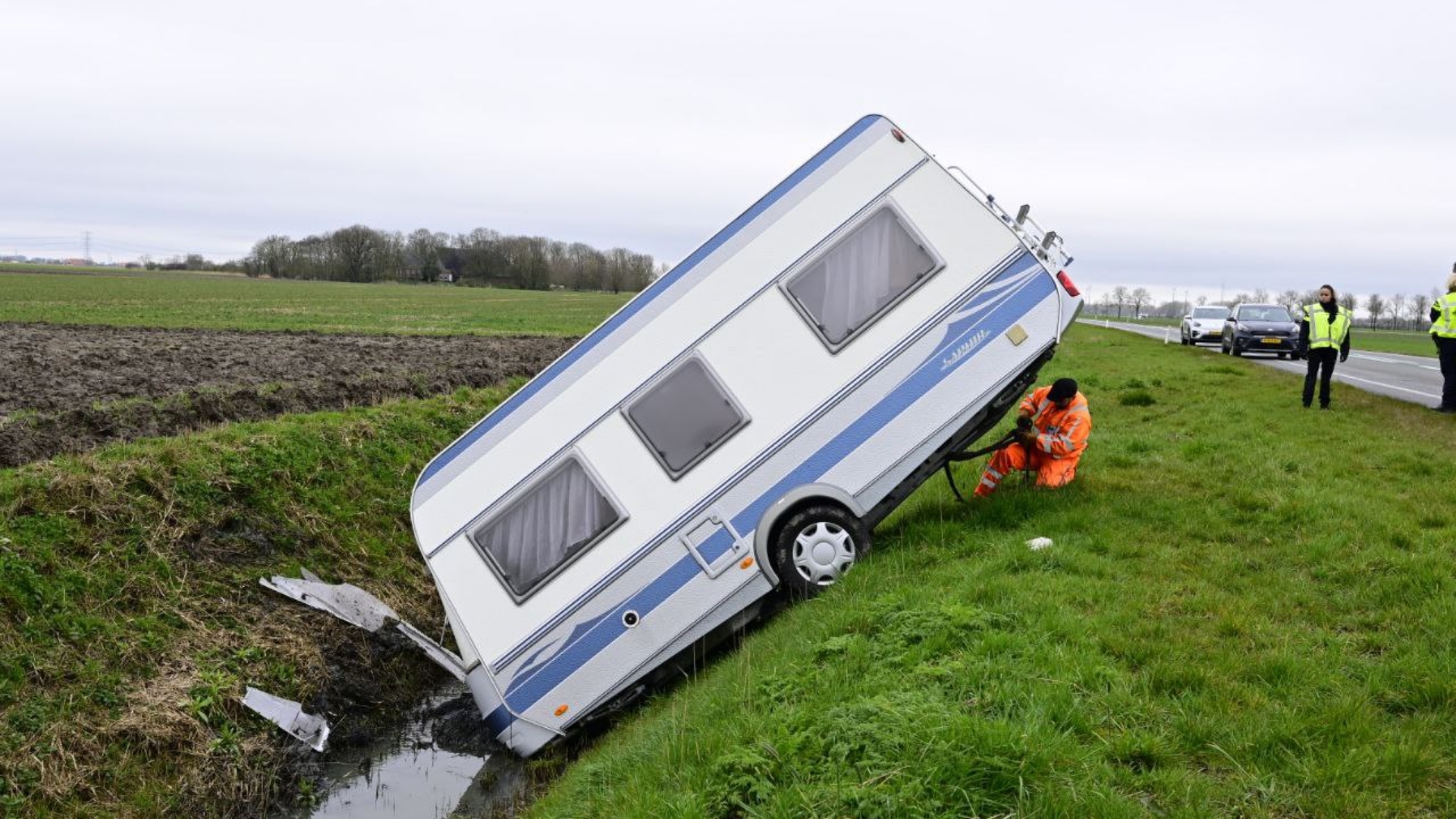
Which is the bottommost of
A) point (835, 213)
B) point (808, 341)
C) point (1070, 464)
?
point (1070, 464)

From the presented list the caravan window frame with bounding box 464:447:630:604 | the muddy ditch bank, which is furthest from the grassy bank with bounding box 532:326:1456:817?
the muddy ditch bank

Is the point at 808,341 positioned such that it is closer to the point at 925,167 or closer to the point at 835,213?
the point at 835,213

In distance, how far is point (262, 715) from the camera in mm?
8141

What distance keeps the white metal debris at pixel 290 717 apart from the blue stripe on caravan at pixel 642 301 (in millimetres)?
2119

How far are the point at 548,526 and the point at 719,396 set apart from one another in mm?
1567

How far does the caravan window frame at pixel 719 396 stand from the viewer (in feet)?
24.8

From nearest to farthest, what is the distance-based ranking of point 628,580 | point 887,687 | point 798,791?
point 798,791 → point 887,687 → point 628,580

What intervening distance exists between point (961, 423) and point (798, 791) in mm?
4462

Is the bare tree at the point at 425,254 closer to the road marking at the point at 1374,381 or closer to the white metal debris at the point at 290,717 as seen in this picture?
the road marking at the point at 1374,381

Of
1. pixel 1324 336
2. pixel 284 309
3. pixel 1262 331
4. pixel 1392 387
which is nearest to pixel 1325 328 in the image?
pixel 1324 336

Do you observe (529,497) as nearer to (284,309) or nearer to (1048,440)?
(1048,440)

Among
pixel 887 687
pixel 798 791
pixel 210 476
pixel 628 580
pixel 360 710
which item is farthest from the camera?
pixel 210 476

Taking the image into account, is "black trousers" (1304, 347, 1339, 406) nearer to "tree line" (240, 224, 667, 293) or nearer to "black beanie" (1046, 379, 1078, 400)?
"black beanie" (1046, 379, 1078, 400)

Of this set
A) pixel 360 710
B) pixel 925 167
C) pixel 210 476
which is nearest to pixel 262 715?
pixel 360 710
